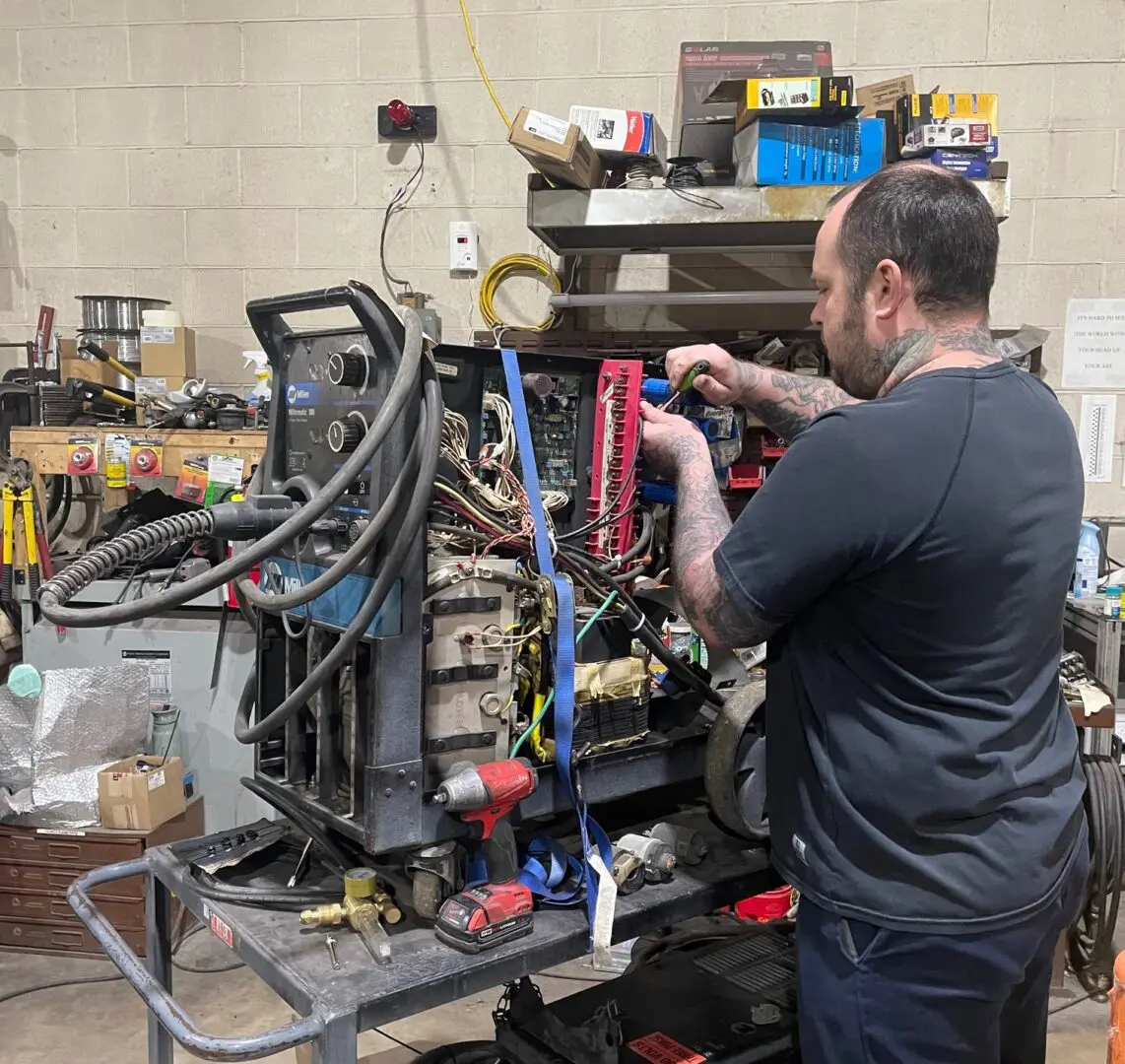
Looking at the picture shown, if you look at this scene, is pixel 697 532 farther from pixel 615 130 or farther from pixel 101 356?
pixel 101 356

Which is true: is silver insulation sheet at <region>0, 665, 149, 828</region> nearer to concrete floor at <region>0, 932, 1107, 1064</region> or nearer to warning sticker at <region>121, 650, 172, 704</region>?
warning sticker at <region>121, 650, 172, 704</region>

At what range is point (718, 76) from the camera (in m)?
2.72

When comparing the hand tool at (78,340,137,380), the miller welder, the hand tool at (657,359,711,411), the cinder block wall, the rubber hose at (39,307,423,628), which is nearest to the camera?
the rubber hose at (39,307,423,628)

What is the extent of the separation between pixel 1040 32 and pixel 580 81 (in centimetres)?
146

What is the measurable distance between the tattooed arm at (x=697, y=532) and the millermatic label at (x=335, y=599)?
0.35m

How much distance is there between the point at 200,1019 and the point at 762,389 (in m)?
1.93

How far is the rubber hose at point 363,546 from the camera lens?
0.96 m

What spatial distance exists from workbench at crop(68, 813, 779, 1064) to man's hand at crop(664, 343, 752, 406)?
64 cm

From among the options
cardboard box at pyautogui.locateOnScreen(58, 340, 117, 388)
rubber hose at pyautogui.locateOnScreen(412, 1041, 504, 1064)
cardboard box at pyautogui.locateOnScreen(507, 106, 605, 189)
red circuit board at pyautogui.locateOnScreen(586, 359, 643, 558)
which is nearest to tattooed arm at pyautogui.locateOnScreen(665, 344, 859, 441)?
red circuit board at pyautogui.locateOnScreen(586, 359, 643, 558)

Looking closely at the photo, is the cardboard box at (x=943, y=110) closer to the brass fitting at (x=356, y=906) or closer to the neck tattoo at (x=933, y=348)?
the neck tattoo at (x=933, y=348)

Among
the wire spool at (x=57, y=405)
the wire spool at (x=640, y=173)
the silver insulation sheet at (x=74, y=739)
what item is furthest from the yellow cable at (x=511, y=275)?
the silver insulation sheet at (x=74, y=739)

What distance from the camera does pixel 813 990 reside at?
43.3 inches

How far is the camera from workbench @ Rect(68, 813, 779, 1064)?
3.06 feet

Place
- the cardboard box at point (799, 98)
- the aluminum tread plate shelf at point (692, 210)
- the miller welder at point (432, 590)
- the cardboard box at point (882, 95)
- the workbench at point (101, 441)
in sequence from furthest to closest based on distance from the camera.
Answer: the workbench at point (101, 441) < the cardboard box at point (882, 95) < the aluminum tread plate shelf at point (692, 210) < the cardboard box at point (799, 98) < the miller welder at point (432, 590)
